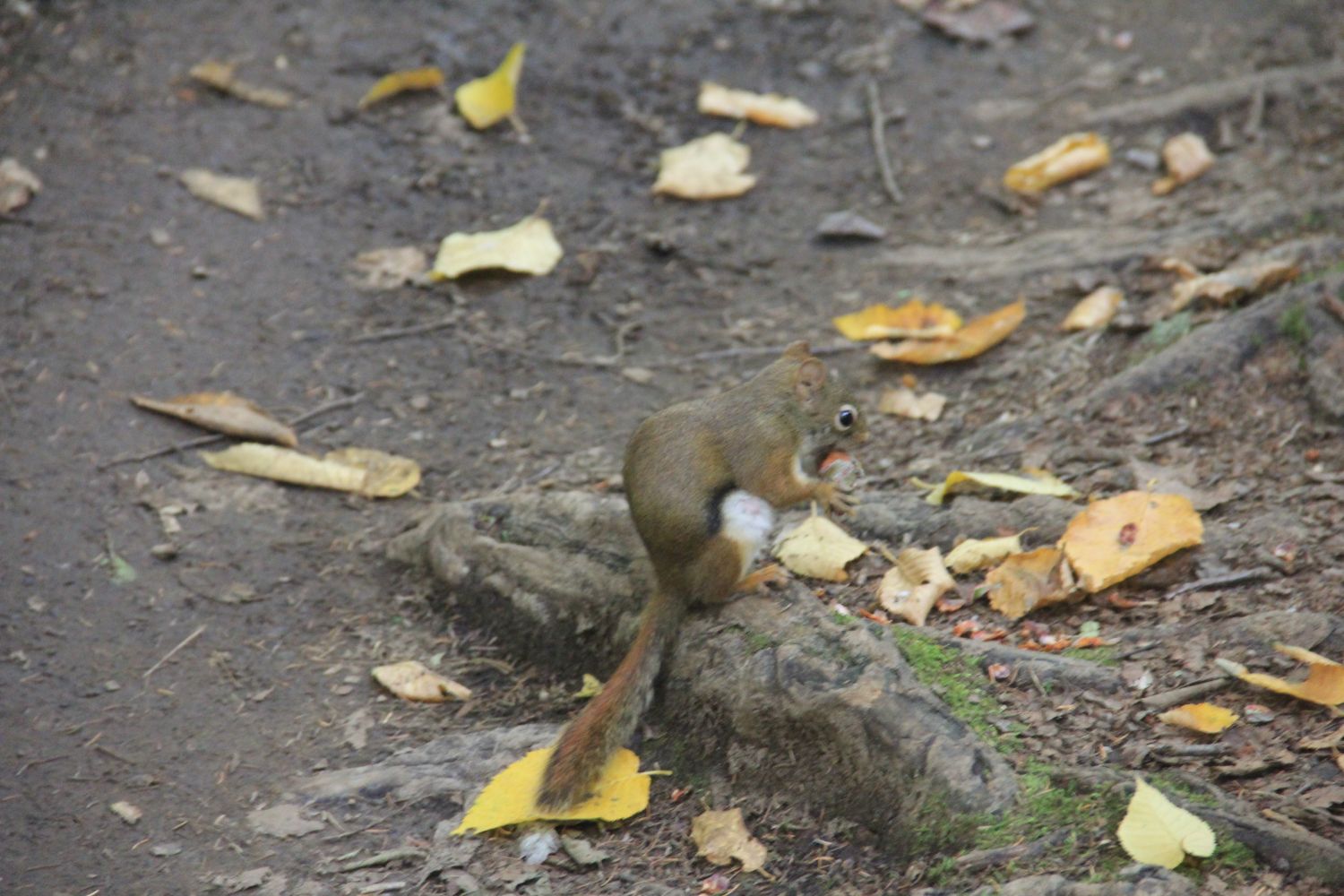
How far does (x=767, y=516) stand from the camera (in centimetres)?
316

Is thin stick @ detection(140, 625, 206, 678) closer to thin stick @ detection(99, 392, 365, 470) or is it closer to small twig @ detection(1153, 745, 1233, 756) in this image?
thin stick @ detection(99, 392, 365, 470)

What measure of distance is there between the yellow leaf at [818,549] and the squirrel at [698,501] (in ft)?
0.23

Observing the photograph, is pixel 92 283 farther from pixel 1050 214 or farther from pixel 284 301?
pixel 1050 214

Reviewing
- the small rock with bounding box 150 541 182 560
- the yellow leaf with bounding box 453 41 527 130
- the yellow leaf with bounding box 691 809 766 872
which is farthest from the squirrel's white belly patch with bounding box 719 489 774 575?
the yellow leaf with bounding box 453 41 527 130

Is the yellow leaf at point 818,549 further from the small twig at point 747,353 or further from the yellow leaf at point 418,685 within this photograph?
the small twig at point 747,353

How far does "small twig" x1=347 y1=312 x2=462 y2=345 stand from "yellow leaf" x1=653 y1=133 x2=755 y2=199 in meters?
1.27

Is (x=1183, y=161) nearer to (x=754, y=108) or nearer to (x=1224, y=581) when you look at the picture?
(x=754, y=108)

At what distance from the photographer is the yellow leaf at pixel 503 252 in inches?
202

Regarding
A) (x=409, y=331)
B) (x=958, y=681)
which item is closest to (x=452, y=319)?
(x=409, y=331)

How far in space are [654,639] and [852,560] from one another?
2.11 ft

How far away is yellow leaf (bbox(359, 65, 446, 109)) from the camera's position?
593cm

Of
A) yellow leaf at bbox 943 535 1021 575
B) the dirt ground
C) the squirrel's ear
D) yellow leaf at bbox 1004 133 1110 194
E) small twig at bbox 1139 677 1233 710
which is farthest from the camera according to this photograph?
Result: yellow leaf at bbox 1004 133 1110 194

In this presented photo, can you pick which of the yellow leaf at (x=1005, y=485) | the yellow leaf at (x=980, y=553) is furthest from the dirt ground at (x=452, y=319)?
the yellow leaf at (x=980, y=553)

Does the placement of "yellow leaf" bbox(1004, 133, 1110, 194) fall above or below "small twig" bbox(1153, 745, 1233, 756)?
below
